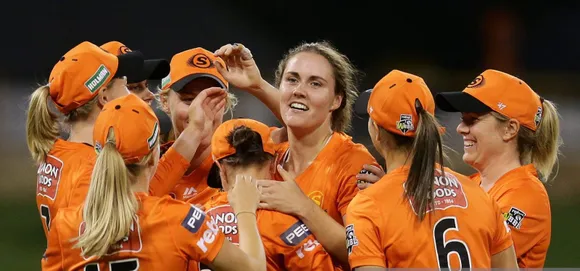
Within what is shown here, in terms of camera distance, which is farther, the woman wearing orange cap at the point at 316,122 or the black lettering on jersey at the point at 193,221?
the woman wearing orange cap at the point at 316,122

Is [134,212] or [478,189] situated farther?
[478,189]

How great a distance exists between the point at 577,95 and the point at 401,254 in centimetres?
957

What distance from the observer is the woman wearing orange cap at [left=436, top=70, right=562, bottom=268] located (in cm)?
403

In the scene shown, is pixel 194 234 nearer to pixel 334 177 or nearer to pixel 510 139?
pixel 334 177

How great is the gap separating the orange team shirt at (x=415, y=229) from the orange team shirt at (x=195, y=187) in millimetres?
1014

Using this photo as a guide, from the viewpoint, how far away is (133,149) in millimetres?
3371

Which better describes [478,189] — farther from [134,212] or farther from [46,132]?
[46,132]

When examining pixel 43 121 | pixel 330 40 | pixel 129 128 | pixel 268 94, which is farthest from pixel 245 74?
pixel 330 40

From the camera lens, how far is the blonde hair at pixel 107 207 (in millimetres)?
3219

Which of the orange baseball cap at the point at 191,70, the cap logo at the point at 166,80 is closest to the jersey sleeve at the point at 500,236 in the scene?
the orange baseball cap at the point at 191,70

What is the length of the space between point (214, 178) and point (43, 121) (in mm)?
836

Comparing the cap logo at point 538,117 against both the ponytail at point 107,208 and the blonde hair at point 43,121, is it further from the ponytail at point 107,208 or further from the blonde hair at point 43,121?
the blonde hair at point 43,121

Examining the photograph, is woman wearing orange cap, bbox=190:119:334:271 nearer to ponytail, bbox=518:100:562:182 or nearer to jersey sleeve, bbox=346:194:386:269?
jersey sleeve, bbox=346:194:386:269

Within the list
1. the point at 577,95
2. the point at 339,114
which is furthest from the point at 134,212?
the point at 577,95
